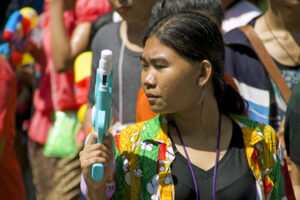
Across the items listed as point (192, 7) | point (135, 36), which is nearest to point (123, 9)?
point (135, 36)

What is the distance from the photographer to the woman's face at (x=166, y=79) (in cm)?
239

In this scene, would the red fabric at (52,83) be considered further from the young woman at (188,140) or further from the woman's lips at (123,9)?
the young woman at (188,140)

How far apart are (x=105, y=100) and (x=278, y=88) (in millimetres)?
1455

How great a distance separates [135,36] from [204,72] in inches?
46.7

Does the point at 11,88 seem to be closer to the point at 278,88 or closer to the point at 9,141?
the point at 9,141

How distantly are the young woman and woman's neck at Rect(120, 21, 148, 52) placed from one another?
3.33ft

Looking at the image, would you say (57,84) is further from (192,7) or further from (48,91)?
(192,7)

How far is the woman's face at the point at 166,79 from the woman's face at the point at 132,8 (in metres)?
1.10

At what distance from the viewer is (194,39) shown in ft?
8.00

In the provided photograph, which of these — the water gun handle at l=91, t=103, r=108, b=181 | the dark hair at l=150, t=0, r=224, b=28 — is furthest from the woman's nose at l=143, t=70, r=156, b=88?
the dark hair at l=150, t=0, r=224, b=28

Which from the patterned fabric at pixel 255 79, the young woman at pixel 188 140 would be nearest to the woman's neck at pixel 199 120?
the young woman at pixel 188 140

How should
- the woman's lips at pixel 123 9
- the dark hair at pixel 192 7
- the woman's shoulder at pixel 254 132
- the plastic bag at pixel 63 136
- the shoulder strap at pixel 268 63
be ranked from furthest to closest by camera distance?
the plastic bag at pixel 63 136 < the woman's lips at pixel 123 9 < the shoulder strap at pixel 268 63 < the dark hair at pixel 192 7 < the woman's shoulder at pixel 254 132

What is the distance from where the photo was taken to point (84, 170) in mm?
2229

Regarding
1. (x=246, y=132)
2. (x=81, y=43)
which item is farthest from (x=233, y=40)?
(x=81, y=43)
